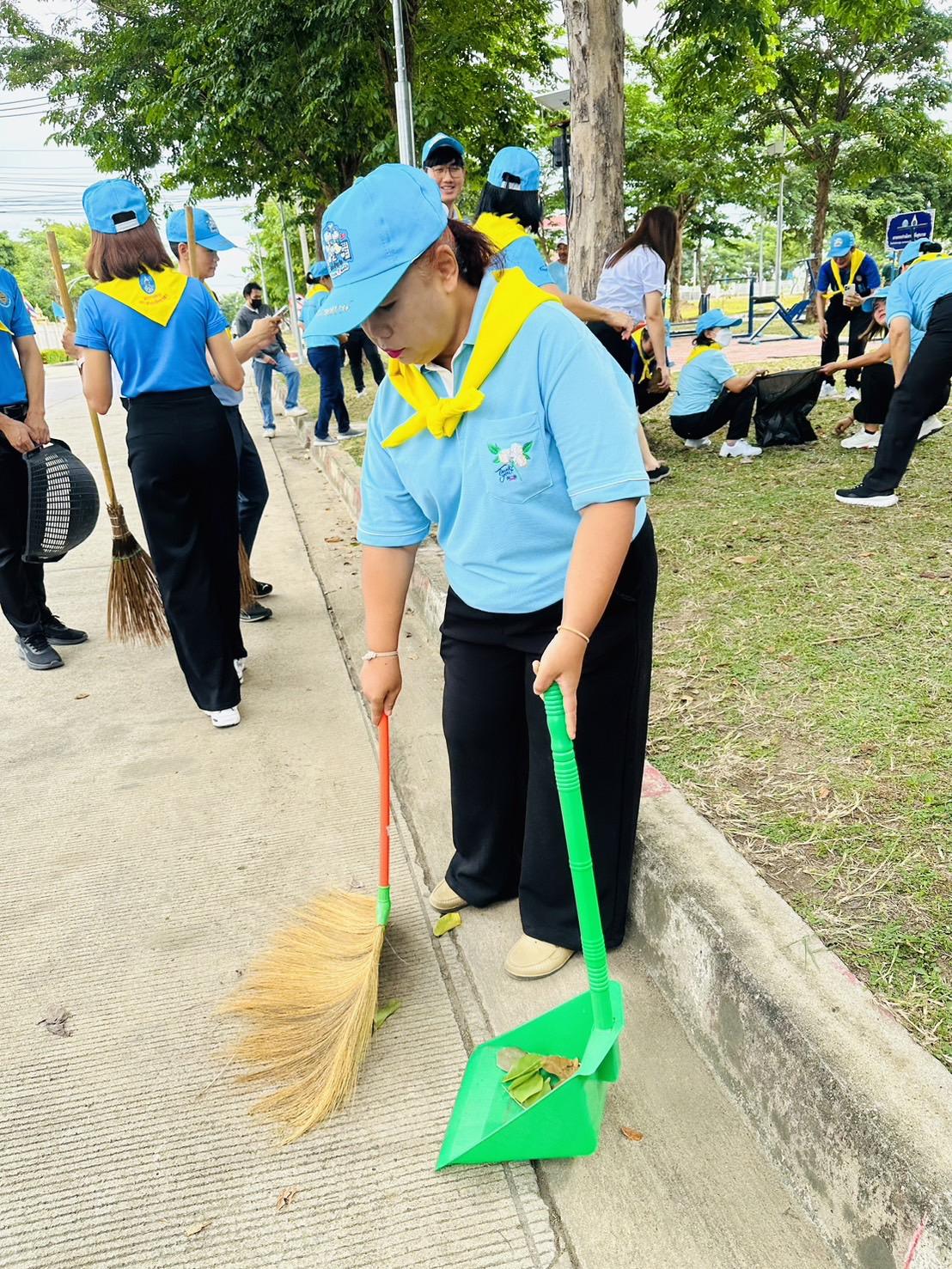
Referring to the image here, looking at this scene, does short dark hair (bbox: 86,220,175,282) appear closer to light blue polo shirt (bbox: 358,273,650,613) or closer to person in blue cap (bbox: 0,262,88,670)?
person in blue cap (bbox: 0,262,88,670)

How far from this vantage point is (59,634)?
4539 mm

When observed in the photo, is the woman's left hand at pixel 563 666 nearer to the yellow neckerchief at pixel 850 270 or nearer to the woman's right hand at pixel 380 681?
the woman's right hand at pixel 380 681

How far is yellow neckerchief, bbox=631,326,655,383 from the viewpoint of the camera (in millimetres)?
5934

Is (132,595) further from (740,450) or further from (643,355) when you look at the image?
(740,450)

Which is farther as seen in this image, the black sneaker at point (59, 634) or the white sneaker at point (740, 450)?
the white sneaker at point (740, 450)

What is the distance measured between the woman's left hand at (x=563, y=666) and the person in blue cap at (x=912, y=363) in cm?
407

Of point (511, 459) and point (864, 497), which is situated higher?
point (511, 459)

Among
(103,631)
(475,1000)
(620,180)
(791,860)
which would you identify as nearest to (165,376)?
(103,631)

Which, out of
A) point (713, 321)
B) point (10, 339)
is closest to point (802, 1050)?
point (10, 339)

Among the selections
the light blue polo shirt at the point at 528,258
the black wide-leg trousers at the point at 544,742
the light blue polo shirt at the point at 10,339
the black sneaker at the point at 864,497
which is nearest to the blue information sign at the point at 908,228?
the black sneaker at the point at 864,497

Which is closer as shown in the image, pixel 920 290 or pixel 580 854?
pixel 580 854

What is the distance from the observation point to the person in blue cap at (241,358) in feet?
11.7

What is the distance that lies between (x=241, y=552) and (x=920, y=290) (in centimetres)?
402

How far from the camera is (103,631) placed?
472cm
